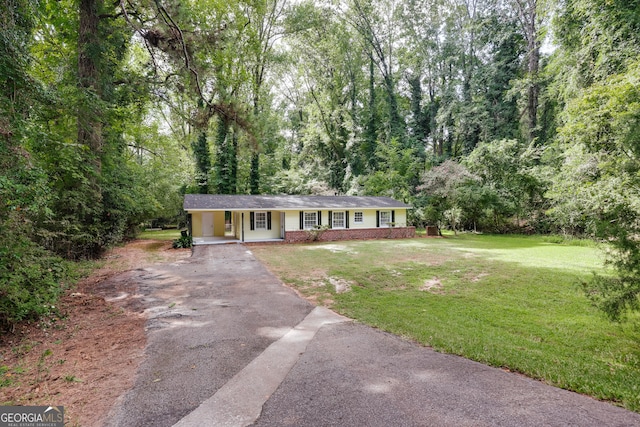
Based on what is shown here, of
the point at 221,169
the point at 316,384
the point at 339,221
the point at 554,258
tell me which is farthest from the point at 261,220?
the point at 316,384

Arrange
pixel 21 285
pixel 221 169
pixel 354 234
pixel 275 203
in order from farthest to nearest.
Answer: pixel 221 169 < pixel 354 234 < pixel 275 203 < pixel 21 285

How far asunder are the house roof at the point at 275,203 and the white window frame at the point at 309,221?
1.70 feet

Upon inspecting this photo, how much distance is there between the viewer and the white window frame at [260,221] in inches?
681

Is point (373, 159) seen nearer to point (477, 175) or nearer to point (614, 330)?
point (477, 175)

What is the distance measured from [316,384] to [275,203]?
15136mm

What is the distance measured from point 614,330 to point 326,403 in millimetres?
5314

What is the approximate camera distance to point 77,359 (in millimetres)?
3658

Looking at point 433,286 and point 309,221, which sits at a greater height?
point 309,221

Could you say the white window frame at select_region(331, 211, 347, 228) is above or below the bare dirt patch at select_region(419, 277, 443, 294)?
above

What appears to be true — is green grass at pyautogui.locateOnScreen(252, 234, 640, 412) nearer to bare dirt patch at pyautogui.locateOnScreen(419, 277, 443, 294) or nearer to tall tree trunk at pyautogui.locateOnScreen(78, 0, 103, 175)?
bare dirt patch at pyautogui.locateOnScreen(419, 277, 443, 294)

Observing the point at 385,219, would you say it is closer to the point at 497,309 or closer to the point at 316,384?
the point at 497,309

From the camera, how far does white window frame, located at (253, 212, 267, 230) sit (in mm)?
17291

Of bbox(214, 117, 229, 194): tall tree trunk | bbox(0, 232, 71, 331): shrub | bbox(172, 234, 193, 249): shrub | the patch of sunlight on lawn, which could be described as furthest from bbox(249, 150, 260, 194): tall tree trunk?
bbox(0, 232, 71, 331): shrub

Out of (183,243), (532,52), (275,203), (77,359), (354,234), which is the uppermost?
(532,52)
